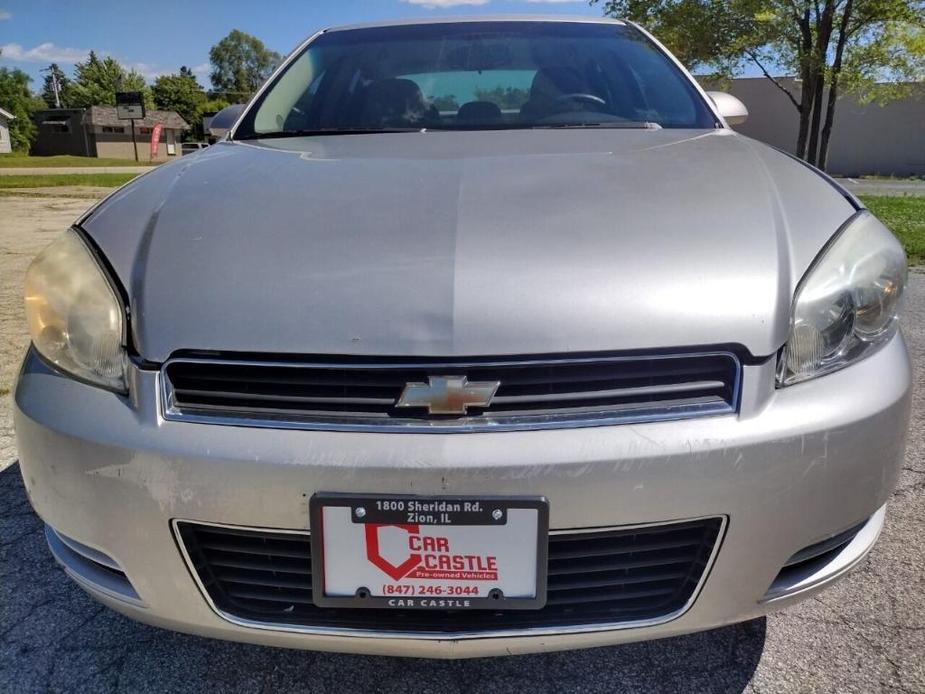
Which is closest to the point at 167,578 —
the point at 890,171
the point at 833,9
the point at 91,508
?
the point at 91,508

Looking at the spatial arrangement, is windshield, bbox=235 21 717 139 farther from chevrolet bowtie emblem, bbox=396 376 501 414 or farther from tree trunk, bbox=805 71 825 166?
tree trunk, bbox=805 71 825 166

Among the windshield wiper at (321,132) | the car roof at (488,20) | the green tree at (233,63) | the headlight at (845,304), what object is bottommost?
the headlight at (845,304)

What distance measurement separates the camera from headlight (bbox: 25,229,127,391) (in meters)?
1.28

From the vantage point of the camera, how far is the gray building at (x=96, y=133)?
56812mm

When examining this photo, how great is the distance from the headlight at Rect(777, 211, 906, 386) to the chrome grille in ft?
0.50

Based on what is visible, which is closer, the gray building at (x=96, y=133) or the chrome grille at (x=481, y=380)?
the chrome grille at (x=481, y=380)

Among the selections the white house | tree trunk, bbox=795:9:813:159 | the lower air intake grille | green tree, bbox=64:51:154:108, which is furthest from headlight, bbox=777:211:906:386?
green tree, bbox=64:51:154:108

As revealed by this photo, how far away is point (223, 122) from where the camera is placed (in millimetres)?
2449

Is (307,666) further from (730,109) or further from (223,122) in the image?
(730,109)

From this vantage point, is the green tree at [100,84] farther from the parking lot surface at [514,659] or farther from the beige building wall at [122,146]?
the parking lot surface at [514,659]

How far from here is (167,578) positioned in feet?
4.01

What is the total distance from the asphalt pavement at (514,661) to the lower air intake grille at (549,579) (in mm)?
373

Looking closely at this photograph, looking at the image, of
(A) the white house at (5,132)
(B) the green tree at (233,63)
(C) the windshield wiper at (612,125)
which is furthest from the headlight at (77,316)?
(B) the green tree at (233,63)

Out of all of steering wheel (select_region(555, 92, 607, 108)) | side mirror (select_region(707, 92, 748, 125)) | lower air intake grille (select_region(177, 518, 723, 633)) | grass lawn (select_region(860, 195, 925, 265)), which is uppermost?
steering wheel (select_region(555, 92, 607, 108))
